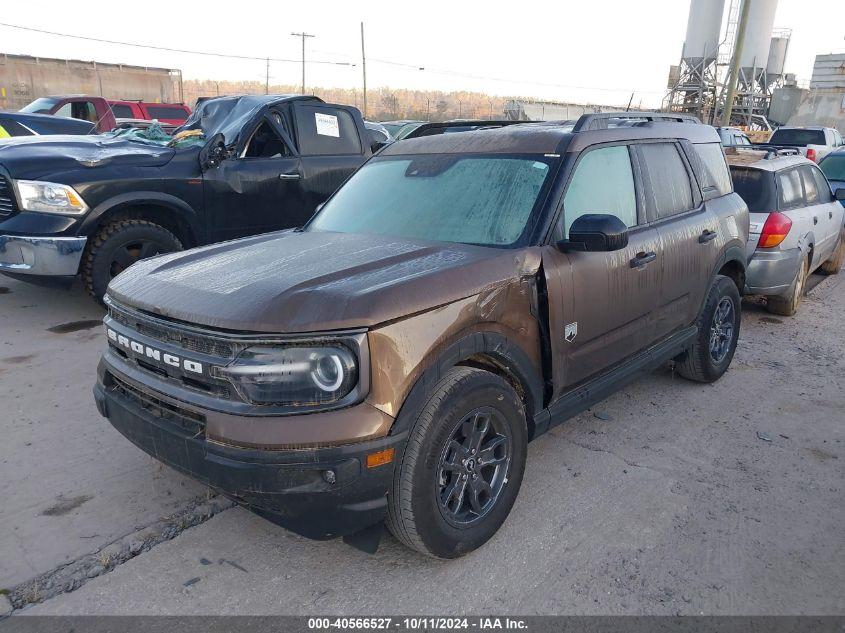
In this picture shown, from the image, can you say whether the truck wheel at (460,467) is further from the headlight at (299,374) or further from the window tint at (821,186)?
the window tint at (821,186)

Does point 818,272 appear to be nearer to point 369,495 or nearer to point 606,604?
point 606,604

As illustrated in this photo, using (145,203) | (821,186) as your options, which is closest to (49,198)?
(145,203)

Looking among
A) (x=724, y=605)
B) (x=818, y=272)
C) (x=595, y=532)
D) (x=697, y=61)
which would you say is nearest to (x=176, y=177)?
(x=595, y=532)

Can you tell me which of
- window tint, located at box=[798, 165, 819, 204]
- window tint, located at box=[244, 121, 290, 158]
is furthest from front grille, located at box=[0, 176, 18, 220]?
window tint, located at box=[798, 165, 819, 204]

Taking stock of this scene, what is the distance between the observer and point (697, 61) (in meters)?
45.5

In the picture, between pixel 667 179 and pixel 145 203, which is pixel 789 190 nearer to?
pixel 667 179

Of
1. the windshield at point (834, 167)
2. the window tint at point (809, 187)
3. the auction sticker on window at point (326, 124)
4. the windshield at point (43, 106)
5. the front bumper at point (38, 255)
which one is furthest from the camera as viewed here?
the windshield at point (43, 106)

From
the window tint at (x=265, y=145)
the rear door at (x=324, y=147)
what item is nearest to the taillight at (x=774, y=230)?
the rear door at (x=324, y=147)

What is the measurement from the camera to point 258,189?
649 cm

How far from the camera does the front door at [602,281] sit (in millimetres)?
3141

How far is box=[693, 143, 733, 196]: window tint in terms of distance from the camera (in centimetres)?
465

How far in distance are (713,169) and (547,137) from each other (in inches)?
81.3

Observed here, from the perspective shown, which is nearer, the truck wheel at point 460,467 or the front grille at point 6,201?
the truck wheel at point 460,467

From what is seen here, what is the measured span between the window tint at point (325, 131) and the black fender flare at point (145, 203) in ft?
4.71
